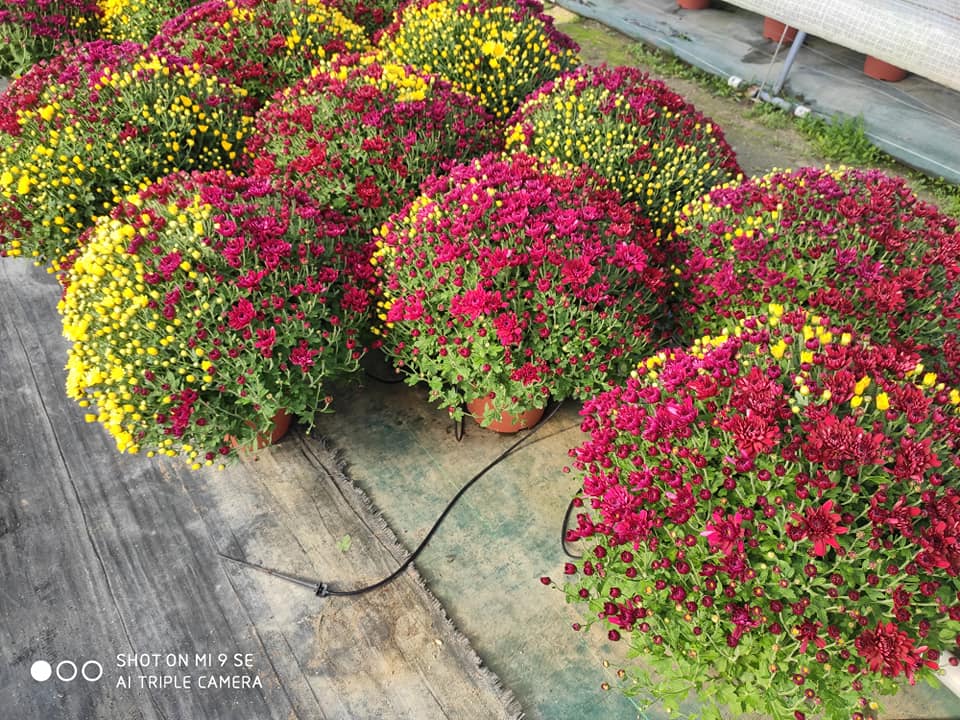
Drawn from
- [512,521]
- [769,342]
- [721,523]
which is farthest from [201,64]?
[721,523]

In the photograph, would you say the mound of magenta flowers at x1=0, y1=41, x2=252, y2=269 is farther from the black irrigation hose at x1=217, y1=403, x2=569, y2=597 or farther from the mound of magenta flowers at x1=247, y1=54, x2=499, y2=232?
the black irrigation hose at x1=217, y1=403, x2=569, y2=597

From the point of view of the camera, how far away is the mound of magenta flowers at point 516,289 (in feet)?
8.94

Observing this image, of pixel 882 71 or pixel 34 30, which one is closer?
pixel 34 30

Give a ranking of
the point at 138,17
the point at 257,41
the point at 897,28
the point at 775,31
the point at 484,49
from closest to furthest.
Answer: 1. the point at 484,49
2. the point at 257,41
3. the point at 897,28
4. the point at 138,17
5. the point at 775,31

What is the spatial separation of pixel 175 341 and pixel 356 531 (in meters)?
1.14

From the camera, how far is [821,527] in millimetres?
1712

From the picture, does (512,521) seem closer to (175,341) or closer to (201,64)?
(175,341)

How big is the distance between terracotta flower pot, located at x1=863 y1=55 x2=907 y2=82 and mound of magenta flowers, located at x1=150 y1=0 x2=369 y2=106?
17.9 feet

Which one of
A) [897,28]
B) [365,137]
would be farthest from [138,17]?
[897,28]

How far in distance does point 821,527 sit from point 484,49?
379 centimetres

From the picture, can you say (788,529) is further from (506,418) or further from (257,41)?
(257,41)

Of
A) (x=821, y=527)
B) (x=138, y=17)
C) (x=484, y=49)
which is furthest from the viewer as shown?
(x=138, y=17)

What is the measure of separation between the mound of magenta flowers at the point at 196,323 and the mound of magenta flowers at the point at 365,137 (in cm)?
59

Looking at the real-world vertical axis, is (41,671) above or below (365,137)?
below
